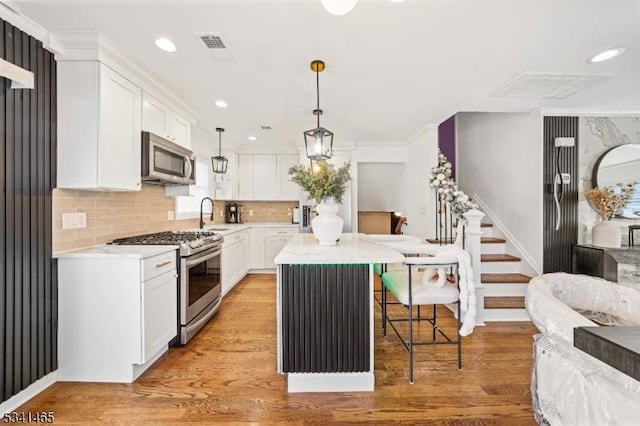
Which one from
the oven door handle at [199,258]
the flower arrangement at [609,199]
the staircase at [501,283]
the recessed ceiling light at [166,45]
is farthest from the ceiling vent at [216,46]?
the flower arrangement at [609,199]

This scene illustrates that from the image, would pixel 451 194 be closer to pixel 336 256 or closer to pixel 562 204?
pixel 562 204

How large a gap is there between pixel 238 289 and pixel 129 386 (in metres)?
2.51

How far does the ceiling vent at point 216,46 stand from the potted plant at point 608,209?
4181 millimetres

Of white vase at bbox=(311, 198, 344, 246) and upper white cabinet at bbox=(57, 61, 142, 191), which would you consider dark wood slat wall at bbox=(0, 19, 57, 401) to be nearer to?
upper white cabinet at bbox=(57, 61, 142, 191)

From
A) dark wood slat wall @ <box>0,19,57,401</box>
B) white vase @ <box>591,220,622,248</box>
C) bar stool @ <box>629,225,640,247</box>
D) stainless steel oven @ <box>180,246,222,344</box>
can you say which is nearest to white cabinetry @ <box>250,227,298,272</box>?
stainless steel oven @ <box>180,246,222,344</box>

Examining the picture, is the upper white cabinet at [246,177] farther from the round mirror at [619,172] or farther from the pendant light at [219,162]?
the round mirror at [619,172]

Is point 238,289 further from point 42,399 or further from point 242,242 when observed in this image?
point 42,399

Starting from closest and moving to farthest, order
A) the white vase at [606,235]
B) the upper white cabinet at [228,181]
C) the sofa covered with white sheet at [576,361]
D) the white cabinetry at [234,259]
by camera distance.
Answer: the sofa covered with white sheet at [576,361] → the white vase at [606,235] → the white cabinetry at [234,259] → the upper white cabinet at [228,181]

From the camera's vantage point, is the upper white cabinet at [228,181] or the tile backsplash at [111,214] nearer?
the tile backsplash at [111,214]

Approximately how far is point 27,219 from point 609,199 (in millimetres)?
5387

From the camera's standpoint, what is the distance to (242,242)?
5.05 m

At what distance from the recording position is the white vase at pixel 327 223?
2383 millimetres

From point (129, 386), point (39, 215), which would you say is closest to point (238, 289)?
point (129, 386)

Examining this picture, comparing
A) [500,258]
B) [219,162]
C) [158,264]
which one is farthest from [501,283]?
[219,162]
